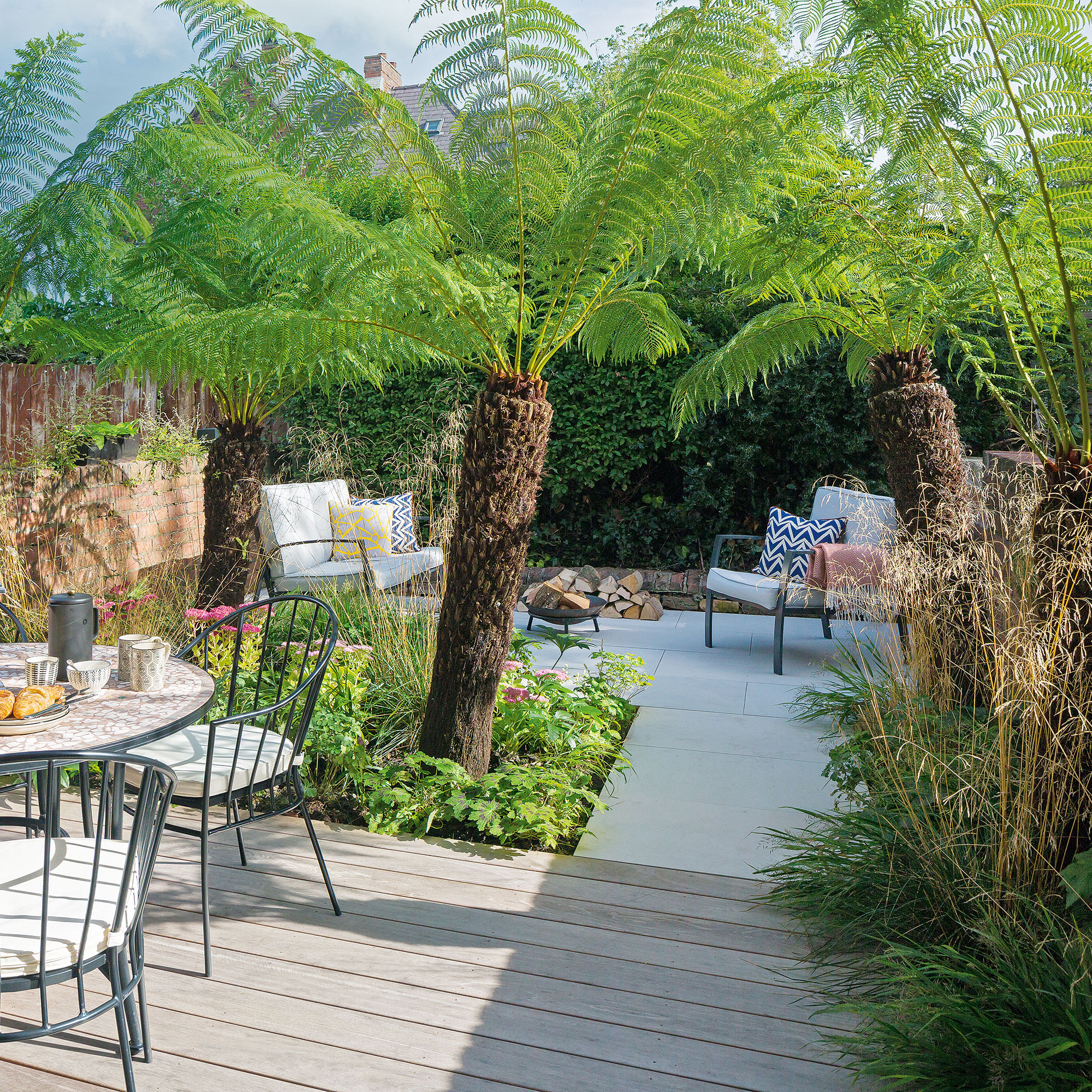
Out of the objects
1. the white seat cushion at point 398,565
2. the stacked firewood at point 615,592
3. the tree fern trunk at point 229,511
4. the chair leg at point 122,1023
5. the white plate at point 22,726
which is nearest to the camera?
the chair leg at point 122,1023

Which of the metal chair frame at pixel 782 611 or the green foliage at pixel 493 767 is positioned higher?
the metal chair frame at pixel 782 611

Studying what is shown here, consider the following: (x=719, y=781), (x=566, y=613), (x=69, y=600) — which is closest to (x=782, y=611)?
(x=566, y=613)

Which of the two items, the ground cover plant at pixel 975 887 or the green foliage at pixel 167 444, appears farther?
the green foliage at pixel 167 444

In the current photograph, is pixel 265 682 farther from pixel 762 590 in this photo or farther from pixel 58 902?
pixel 762 590

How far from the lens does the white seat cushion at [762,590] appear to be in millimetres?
4785

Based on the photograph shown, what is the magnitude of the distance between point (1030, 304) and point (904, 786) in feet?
7.17

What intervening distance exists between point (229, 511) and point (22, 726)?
272 centimetres

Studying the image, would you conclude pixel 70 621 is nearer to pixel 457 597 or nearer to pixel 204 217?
pixel 457 597

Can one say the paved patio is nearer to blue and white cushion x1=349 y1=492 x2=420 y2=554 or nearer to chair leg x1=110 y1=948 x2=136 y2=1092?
blue and white cushion x1=349 y1=492 x2=420 y2=554

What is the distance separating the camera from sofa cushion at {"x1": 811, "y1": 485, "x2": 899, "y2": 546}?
4.81 metres

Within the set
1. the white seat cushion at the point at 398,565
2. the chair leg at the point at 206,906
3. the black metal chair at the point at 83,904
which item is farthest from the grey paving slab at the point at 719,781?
the white seat cushion at the point at 398,565

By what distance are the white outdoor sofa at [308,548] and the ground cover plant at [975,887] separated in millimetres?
3095

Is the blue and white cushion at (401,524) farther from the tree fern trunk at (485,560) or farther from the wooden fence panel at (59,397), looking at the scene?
the tree fern trunk at (485,560)

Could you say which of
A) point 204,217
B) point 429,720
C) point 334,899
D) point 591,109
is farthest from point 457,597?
point 204,217
